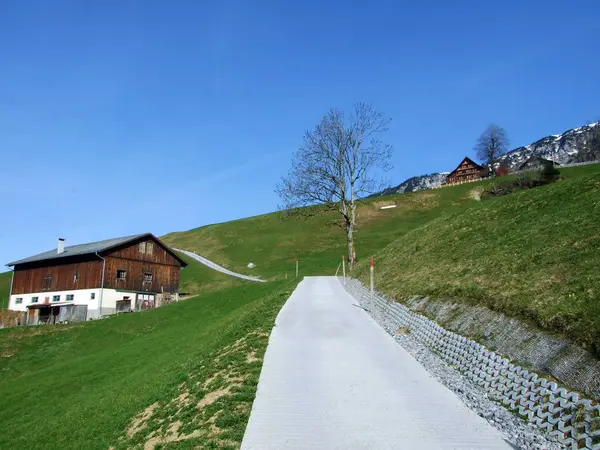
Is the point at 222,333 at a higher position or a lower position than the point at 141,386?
higher

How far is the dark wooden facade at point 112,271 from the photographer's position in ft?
166

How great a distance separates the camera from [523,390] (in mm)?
8773

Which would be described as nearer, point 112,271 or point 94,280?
point 94,280

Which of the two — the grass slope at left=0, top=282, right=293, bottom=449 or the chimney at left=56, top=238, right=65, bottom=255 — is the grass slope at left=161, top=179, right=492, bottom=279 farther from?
the grass slope at left=0, top=282, right=293, bottom=449

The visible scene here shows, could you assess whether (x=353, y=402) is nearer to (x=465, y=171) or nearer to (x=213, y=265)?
(x=213, y=265)

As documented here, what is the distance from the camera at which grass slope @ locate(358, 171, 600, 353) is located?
10.7m

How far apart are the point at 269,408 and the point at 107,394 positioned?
9.92 m

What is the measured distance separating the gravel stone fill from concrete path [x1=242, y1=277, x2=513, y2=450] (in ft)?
0.70

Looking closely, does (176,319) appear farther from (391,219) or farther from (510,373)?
(391,219)

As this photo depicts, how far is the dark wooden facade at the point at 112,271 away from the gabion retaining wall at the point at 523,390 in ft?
145

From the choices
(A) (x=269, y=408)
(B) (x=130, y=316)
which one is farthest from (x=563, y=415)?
(B) (x=130, y=316)

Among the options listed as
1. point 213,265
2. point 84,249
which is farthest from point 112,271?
point 213,265

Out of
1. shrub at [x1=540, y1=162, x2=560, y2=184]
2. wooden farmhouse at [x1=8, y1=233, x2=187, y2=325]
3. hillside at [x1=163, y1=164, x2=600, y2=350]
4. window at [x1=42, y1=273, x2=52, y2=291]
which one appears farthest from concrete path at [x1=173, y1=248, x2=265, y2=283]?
shrub at [x1=540, y1=162, x2=560, y2=184]

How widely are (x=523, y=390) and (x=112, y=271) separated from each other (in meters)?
49.5
